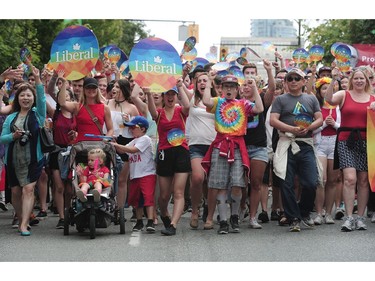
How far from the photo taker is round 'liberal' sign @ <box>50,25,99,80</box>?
1275cm

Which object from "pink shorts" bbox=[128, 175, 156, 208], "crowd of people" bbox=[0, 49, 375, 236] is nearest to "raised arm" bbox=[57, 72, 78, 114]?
"crowd of people" bbox=[0, 49, 375, 236]

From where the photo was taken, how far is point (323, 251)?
10.6 meters

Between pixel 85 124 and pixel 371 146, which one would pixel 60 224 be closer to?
pixel 85 124

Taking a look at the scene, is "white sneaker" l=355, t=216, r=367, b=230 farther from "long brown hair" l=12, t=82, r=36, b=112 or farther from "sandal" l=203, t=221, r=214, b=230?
"long brown hair" l=12, t=82, r=36, b=112

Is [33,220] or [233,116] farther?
[33,220]

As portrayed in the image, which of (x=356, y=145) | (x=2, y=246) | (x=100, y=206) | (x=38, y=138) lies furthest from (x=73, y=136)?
(x=356, y=145)

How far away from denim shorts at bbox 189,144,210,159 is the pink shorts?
0.62m

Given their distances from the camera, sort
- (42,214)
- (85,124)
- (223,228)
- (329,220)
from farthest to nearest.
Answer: (42,214), (329,220), (85,124), (223,228)

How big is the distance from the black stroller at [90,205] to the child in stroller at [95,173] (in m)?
0.07

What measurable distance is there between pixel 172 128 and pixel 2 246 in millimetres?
2684

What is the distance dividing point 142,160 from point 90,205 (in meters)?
1.21

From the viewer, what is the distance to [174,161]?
12406 millimetres

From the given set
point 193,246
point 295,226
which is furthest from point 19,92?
point 295,226

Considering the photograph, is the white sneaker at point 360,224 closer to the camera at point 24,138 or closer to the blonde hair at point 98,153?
the blonde hair at point 98,153
